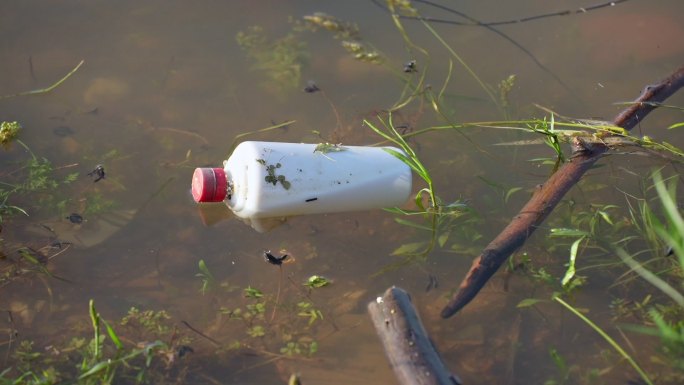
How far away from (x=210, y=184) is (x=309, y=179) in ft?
1.29

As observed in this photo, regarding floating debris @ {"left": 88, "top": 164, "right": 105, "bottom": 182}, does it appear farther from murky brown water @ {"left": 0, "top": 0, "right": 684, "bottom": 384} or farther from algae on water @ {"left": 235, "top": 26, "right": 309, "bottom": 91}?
algae on water @ {"left": 235, "top": 26, "right": 309, "bottom": 91}

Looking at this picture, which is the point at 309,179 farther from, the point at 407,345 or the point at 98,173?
the point at 98,173

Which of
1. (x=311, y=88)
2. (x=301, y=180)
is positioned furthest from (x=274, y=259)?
(x=311, y=88)

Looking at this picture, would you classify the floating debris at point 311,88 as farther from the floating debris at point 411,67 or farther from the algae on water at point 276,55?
the floating debris at point 411,67

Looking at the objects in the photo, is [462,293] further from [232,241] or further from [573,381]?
[232,241]

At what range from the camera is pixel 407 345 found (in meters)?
2.27

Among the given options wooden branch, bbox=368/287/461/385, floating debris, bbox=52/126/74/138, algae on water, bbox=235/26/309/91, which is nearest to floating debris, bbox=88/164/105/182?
floating debris, bbox=52/126/74/138

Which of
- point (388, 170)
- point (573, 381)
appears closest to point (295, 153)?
point (388, 170)

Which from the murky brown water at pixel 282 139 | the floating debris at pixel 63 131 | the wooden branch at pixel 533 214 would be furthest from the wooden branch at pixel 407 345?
the floating debris at pixel 63 131

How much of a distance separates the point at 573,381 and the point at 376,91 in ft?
6.41

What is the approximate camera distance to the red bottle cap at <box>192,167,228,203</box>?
2.43m

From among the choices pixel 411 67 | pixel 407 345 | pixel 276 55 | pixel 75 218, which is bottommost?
pixel 75 218

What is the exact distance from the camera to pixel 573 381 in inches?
107

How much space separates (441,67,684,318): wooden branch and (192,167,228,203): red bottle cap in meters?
1.16
